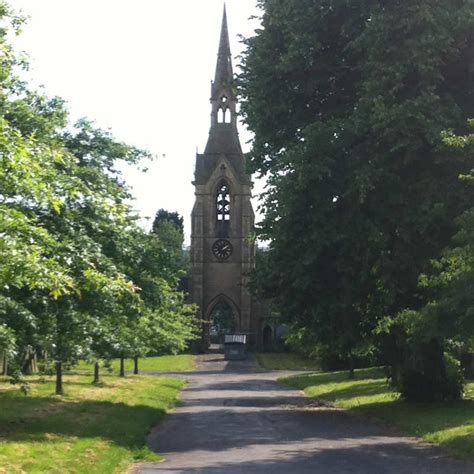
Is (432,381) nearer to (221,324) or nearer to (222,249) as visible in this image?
(222,249)

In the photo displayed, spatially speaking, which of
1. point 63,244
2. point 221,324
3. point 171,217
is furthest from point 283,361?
point 171,217

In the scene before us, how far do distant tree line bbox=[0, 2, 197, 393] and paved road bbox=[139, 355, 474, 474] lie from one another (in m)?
2.69

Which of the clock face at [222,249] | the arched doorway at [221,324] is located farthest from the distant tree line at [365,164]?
the arched doorway at [221,324]

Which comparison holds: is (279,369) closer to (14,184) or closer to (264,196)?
(264,196)

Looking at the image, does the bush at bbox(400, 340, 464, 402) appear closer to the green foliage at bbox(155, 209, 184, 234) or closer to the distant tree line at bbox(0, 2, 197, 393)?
the distant tree line at bbox(0, 2, 197, 393)

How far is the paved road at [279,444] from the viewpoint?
43.9 feet

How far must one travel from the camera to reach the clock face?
82.5 meters

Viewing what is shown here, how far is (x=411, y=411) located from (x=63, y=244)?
43.3 ft

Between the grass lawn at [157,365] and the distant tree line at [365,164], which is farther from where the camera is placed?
the grass lawn at [157,365]

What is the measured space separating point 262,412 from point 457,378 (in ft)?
18.2

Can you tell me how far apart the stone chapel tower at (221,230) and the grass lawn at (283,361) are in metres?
5.76

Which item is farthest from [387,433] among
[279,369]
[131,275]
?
[279,369]

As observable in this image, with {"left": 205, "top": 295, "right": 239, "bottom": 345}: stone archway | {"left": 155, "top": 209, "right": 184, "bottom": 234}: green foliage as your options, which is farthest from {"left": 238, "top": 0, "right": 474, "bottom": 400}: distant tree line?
{"left": 155, "top": 209, "right": 184, "bottom": 234}: green foliage

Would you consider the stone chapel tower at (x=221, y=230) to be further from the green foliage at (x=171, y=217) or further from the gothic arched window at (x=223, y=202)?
the green foliage at (x=171, y=217)
